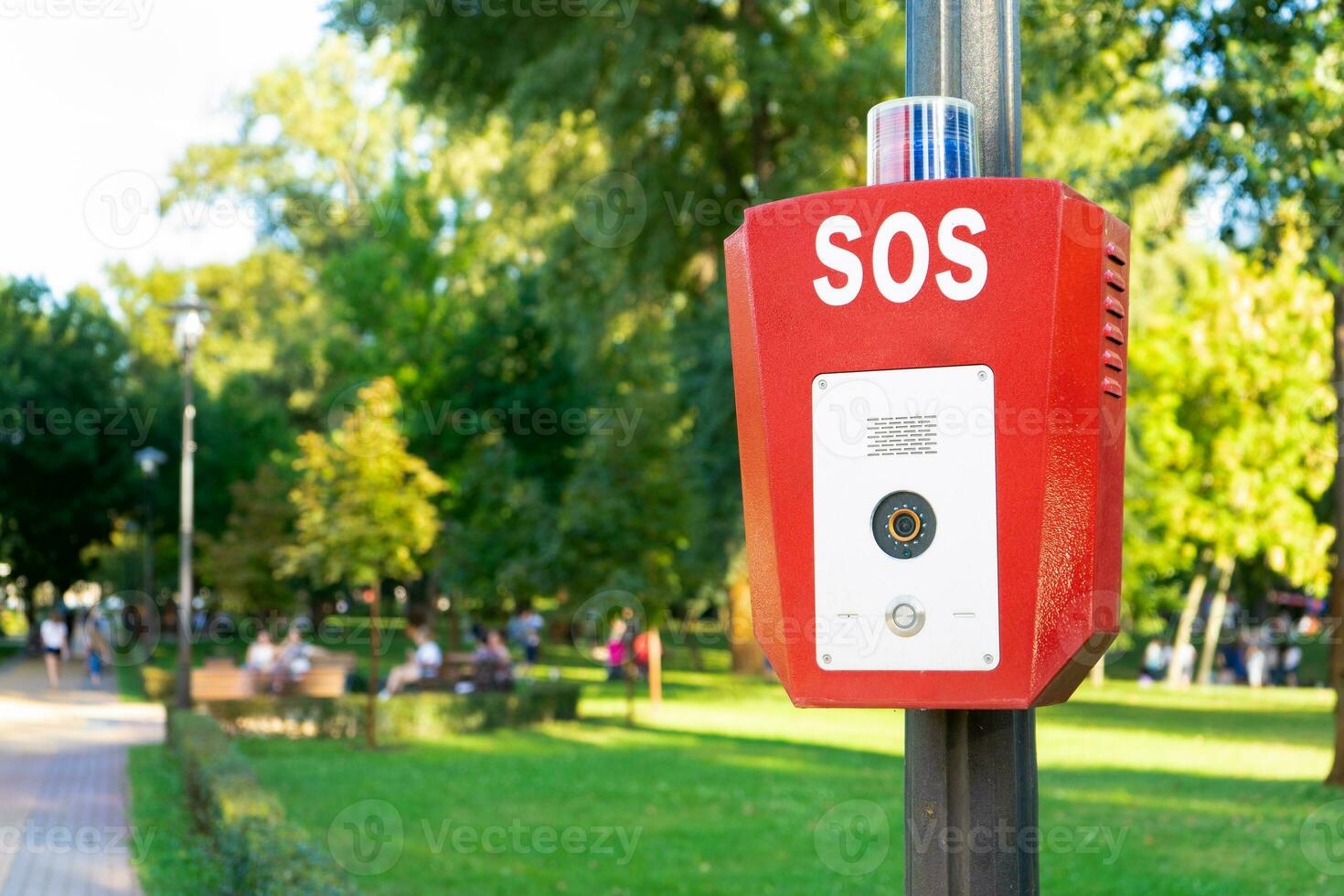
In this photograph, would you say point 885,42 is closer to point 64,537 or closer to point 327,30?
point 327,30

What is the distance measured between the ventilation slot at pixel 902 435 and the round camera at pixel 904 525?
7cm

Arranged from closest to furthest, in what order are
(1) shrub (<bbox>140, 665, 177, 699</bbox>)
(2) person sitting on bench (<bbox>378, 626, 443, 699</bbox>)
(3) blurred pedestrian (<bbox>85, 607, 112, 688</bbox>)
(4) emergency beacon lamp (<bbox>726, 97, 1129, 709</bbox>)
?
(4) emergency beacon lamp (<bbox>726, 97, 1129, 709</bbox>)
(2) person sitting on bench (<bbox>378, 626, 443, 699</bbox>)
(1) shrub (<bbox>140, 665, 177, 699</bbox>)
(3) blurred pedestrian (<bbox>85, 607, 112, 688</bbox>)

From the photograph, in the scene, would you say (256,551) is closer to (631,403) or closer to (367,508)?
(631,403)

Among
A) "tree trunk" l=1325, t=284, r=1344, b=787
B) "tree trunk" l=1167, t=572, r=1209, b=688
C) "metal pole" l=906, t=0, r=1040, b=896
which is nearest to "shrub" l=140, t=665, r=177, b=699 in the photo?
"tree trunk" l=1325, t=284, r=1344, b=787

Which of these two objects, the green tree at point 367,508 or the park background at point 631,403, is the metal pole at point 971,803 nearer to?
the park background at point 631,403

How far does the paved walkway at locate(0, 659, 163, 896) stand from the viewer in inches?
416

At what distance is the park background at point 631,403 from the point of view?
40.8ft

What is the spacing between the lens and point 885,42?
23.3 meters

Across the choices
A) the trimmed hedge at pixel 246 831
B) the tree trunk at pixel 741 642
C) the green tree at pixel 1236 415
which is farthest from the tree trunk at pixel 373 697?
the green tree at pixel 1236 415

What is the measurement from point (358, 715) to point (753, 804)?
8.62 metres

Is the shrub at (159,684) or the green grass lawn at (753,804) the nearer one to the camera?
the green grass lawn at (753,804)

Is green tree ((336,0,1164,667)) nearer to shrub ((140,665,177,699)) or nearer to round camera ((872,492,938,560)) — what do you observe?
shrub ((140,665,177,699))

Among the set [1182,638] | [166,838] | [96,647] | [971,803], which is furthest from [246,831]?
[1182,638]

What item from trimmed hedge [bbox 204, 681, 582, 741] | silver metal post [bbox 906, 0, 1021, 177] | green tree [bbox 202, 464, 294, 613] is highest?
silver metal post [bbox 906, 0, 1021, 177]
